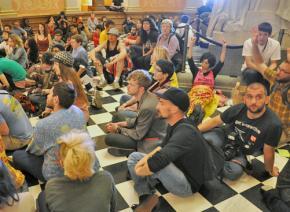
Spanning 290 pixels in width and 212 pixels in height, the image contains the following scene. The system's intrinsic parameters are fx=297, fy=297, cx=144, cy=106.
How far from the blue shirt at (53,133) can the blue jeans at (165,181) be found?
21.3 inches

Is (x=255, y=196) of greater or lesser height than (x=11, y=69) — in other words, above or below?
below

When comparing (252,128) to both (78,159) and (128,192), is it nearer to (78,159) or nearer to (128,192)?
(128,192)

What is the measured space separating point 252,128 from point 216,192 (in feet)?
2.07

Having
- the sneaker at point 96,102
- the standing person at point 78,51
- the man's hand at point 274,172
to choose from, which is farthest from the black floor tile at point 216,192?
the standing person at point 78,51

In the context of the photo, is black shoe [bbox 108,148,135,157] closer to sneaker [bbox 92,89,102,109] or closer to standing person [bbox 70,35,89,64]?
sneaker [bbox 92,89,102,109]

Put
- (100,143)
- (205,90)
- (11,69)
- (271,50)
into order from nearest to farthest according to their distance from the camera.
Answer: (100,143) → (205,90) → (271,50) → (11,69)

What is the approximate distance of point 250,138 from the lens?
8.52 ft

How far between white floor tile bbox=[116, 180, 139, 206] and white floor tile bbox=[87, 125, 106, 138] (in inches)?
37.7

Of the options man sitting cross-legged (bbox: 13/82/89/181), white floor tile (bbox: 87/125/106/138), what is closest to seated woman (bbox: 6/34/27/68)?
white floor tile (bbox: 87/125/106/138)

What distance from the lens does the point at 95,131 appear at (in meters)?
3.43

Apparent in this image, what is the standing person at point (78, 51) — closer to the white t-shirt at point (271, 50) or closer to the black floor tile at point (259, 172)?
the white t-shirt at point (271, 50)

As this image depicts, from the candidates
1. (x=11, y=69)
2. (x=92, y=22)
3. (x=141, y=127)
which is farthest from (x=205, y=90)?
(x=92, y=22)

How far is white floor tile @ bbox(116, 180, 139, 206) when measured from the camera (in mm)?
2330

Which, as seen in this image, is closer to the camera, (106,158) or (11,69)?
(106,158)
